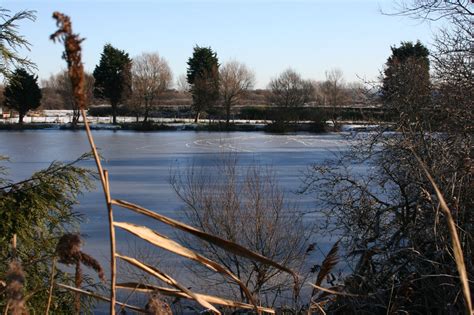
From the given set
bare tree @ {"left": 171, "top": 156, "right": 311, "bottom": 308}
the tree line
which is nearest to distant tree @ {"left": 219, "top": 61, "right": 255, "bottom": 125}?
the tree line

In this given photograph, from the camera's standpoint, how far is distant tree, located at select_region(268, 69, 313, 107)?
5600 cm

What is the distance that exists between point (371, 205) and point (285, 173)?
1166 cm

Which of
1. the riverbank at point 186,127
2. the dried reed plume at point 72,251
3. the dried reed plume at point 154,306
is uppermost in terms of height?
the dried reed plume at point 72,251

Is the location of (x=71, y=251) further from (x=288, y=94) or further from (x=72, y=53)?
(x=288, y=94)

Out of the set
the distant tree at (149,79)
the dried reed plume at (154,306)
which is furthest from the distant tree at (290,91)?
the dried reed plume at (154,306)

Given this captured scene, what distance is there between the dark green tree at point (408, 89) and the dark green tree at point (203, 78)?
44.9 m

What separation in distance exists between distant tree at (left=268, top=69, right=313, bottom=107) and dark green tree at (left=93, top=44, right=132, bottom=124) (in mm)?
13408

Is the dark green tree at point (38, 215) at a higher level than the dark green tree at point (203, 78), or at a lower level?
lower

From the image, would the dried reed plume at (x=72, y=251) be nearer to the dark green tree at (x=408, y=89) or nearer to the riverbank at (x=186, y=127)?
the dark green tree at (x=408, y=89)

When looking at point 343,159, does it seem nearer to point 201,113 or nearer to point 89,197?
point 89,197

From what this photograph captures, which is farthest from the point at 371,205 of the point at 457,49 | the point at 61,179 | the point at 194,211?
the point at 61,179

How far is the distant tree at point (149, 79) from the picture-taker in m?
59.8

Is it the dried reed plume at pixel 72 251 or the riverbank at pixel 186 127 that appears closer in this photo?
the dried reed plume at pixel 72 251

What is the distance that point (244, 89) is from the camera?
201 ft
